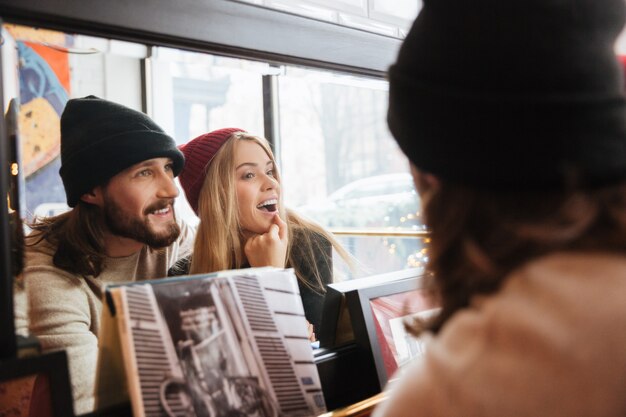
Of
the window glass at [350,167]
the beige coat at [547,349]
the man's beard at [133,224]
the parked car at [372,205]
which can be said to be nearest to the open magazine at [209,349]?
the man's beard at [133,224]

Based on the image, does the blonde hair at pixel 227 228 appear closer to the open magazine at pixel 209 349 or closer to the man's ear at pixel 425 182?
the open magazine at pixel 209 349

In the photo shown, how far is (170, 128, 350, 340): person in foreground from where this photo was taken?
43.8 inches

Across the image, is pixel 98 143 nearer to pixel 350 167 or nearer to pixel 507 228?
pixel 507 228

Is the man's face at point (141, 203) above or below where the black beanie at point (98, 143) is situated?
below

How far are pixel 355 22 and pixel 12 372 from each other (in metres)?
0.86

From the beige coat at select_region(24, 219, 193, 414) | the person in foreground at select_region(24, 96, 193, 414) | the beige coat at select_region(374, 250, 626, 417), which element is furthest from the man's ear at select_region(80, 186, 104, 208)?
the beige coat at select_region(374, 250, 626, 417)

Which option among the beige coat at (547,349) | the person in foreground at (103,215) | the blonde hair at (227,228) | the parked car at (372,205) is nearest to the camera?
the beige coat at (547,349)

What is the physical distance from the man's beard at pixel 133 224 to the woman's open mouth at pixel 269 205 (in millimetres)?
259

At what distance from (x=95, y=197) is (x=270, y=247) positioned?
388 millimetres

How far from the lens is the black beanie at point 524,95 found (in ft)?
1.71

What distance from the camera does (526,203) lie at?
55 cm

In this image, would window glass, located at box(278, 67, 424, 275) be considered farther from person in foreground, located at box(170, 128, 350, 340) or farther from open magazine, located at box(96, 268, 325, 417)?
open magazine, located at box(96, 268, 325, 417)

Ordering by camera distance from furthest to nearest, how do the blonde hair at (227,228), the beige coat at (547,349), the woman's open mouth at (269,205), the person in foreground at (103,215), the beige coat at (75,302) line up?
the woman's open mouth at (269,205), the blonde hair at (227,228), the person in foreground at (103,215), the beige coat at (75,302), the beige coat at (547,349)

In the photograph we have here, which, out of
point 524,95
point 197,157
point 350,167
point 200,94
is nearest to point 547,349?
point 524,95
